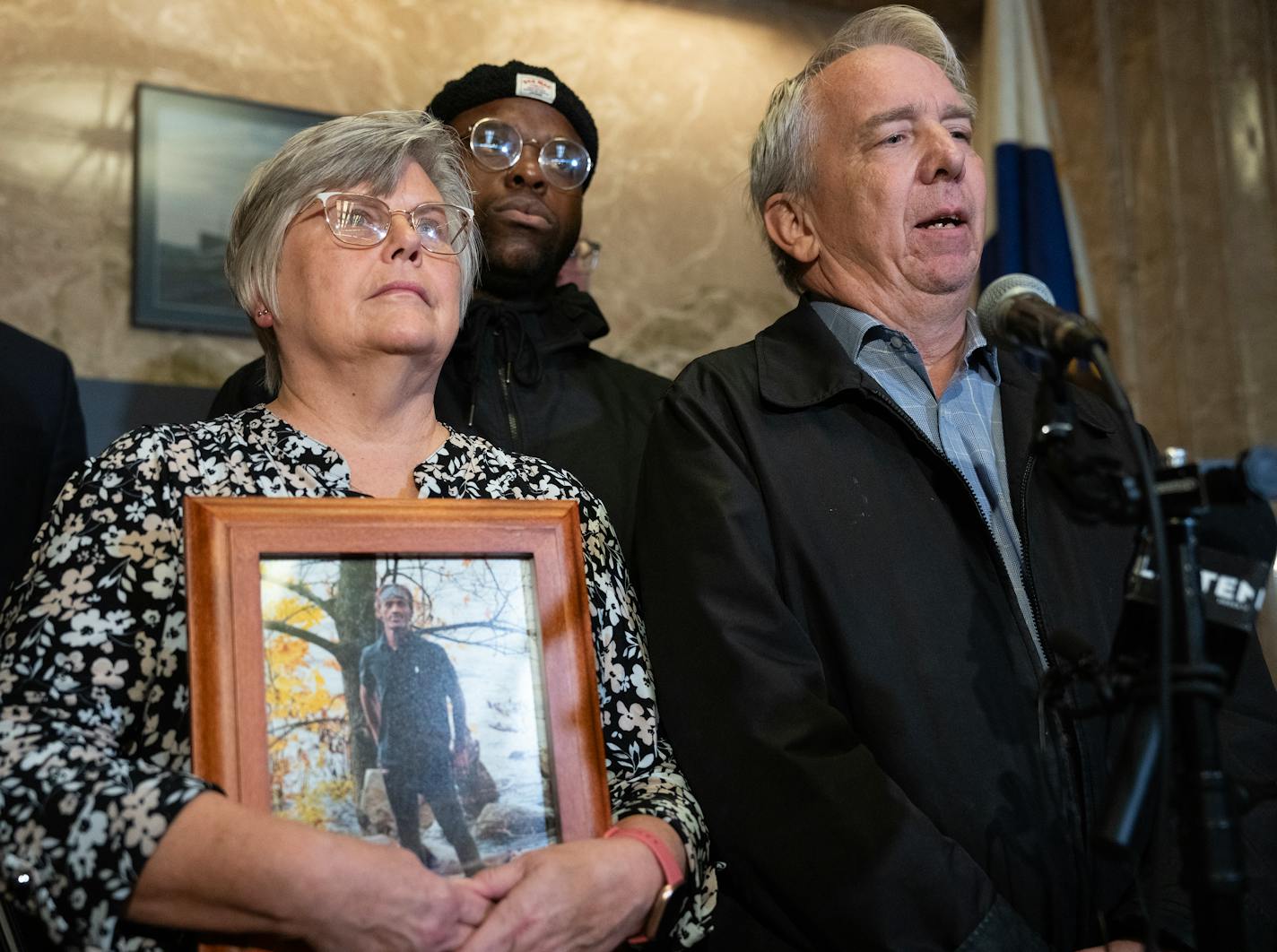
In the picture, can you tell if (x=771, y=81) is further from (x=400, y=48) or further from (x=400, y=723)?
(x=400, y=723)

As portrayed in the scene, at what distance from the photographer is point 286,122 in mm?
4137

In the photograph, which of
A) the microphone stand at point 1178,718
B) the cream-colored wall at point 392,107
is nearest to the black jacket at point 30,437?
the cream-colored wall at point 392,107

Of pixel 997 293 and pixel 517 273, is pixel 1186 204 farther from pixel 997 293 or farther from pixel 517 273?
pixel 997 293

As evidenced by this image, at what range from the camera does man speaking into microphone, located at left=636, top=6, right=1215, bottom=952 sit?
180cm

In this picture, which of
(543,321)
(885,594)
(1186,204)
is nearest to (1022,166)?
(1186,204)

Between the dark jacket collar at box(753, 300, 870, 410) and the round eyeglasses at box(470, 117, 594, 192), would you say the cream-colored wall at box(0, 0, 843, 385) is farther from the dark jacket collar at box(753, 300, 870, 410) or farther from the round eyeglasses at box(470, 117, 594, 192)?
the dark jacket collar at box(753, 300, 870, 410)

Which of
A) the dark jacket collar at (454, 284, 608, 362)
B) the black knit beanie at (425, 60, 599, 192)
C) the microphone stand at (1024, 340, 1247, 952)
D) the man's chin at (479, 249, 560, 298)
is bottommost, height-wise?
the microphone stand at (1024, 340, 1247, 952)

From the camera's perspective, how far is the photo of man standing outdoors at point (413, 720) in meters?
1.61

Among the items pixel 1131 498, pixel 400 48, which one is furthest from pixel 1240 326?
pixel 1131 498

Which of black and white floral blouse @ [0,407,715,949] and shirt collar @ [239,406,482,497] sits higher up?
shirt collar @ [239,406,482,497]

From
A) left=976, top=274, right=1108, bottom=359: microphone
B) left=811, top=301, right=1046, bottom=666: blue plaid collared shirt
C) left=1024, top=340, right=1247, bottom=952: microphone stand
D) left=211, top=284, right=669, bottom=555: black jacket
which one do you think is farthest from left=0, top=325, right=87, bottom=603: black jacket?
left=1024, top=340, right=1247, bottom=952: microphone stand

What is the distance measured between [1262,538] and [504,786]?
3.75 feet

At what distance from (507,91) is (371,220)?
4.09ft

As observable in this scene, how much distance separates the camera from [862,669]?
1.94 metres
